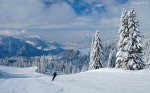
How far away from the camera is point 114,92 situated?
1066 inches

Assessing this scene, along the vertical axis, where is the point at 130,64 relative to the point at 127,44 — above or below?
below

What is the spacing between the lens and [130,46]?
49.6 metres

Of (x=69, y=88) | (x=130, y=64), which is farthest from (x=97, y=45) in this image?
(x=69, y=88)

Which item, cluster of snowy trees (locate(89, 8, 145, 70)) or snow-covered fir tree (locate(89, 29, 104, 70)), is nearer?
cluster of snowy trees (locate(89, 8, 145, 70))

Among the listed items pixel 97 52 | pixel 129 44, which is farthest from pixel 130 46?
pixel 97 52

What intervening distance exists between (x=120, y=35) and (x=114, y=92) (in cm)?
2747

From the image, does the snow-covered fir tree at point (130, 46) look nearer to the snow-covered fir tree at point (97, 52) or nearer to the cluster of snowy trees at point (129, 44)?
the cluster of snowy trees at point (129, 44)

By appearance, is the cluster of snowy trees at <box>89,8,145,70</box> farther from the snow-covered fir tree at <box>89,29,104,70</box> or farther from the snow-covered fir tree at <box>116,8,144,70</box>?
the snow-covered fir tree at <box>89,29,104,70</box>

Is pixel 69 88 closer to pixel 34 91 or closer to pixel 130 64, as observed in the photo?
pixel 34 91

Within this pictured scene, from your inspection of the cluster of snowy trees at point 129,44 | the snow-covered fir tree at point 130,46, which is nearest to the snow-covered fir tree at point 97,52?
the cluster of snowy trees at point 129,44

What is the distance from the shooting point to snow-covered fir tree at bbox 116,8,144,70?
49.3m

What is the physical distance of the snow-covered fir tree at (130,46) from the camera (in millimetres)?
49281

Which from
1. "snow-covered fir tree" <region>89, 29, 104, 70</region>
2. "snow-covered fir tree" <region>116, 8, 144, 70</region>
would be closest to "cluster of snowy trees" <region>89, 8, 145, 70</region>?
"snow-covered fir tree" <region>116, 8, 144, 70</region>

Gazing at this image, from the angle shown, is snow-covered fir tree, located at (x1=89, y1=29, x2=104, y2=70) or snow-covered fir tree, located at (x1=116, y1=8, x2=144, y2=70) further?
snow-covered fir tree, located at (x1=89, y1=29, x2=104, y2=70)
